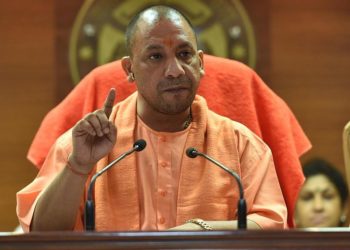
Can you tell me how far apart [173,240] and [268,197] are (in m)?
0.91

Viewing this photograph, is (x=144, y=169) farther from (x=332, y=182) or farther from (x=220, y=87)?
(x=332, y=182)

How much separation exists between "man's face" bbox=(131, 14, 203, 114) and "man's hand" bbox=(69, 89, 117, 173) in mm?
228

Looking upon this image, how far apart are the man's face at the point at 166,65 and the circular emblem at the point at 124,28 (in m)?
0.80

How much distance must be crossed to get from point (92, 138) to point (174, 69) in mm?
353

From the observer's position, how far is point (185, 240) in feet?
5.58

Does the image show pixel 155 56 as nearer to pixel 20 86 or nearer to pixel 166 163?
pixel 166 163

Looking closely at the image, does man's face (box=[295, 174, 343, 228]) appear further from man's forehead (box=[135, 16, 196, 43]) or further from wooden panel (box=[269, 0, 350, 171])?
man's forehead (box=[135, 16, 196, 43])

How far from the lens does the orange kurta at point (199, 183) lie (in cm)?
252

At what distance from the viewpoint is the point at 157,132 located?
2646mm

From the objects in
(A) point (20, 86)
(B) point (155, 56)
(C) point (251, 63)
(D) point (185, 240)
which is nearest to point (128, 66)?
(B) point (155, 56)

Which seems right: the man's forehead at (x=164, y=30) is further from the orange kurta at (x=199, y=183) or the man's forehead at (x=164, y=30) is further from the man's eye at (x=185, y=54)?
the orange kurta at (x=199, y=183)

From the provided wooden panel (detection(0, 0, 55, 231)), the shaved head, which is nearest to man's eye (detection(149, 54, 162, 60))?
the shaved head

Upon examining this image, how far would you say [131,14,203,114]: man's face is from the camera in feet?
8.27

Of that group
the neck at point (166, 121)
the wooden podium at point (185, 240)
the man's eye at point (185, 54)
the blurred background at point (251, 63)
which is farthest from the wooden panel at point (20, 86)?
the wooden podium at point (185, 240)
